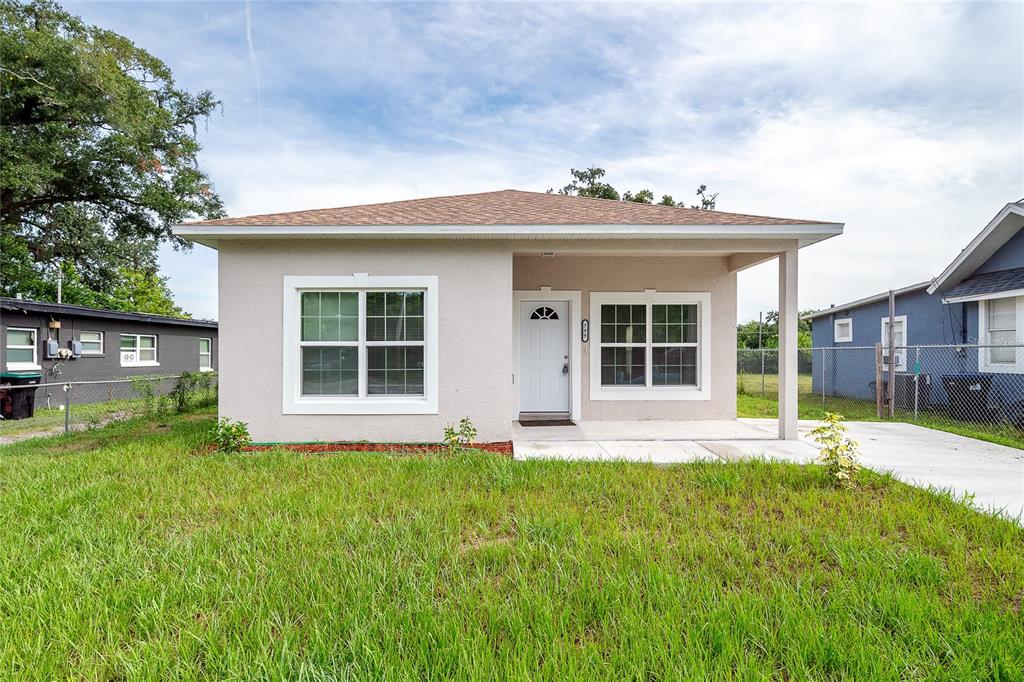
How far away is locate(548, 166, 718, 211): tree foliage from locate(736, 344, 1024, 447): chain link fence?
11487 mm

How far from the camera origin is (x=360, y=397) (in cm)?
706

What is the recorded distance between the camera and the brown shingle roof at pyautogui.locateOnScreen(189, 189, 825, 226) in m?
6.80

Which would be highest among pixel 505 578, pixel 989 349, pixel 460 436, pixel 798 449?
pixel 989 349

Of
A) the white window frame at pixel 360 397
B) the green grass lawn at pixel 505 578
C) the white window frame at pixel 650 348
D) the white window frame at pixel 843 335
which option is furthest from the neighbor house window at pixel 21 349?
the white window frame at pixel 843 335

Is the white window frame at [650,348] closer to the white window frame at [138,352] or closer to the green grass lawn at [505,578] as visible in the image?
the green grass lawn at [505,578]

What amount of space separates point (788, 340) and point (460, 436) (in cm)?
496

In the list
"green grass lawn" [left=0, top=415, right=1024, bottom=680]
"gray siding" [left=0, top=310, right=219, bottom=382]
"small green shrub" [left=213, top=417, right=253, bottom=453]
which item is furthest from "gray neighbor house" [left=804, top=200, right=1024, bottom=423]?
"gray siding" [left=0, top=310, right=219, bottom=382]

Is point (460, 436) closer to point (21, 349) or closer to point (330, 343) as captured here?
point (330, 343)

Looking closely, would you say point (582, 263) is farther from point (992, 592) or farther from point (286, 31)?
point (286, 31)

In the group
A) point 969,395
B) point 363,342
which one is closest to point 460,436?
point 363,342

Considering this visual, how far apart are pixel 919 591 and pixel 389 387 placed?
6033mm

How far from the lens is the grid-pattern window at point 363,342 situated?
709 cm

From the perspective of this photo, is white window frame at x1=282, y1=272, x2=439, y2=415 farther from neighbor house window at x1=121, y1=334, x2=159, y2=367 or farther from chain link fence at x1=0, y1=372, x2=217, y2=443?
neighbor house window at x1=121, y1=334, x2=159, y2=367

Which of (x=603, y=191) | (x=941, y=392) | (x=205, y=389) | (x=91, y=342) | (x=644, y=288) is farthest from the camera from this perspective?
(x=603, y=191)
